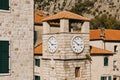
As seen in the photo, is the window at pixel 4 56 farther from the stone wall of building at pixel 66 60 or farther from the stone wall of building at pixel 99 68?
the stone wall of building at pixel 99 68

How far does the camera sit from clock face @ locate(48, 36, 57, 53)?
38.3m

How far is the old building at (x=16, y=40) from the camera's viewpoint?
18516 millimetres

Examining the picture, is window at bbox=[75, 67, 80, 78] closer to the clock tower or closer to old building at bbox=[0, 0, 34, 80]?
the clock tower

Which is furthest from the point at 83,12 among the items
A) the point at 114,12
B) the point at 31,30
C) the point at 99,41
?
the point at 31,30

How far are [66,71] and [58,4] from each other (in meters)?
78.6

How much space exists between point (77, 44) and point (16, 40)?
1912cm

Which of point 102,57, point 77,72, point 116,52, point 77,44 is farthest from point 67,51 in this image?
point 116,52

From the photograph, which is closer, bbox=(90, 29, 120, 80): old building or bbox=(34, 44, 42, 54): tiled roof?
bbox=(34, 44, 42, 54): tiled roof

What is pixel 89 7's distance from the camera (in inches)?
4102

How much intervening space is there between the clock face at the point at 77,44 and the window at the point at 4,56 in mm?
18964

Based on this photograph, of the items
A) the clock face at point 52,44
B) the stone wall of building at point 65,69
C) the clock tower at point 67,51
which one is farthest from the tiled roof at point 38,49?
the clock face at point 52,44

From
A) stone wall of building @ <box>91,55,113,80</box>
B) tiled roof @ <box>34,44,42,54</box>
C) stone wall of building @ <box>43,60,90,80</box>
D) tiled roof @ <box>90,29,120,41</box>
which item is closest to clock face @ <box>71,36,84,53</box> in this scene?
stone wall of building @ <box>43,60,90,80</box>

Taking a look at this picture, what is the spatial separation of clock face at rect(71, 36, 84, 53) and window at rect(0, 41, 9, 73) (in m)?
19.0

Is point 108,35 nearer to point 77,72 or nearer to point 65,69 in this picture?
point 77,72
